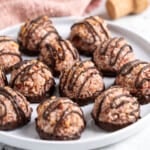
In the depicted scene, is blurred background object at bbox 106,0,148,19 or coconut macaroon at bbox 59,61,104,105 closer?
coconut macaroon at bbox 59,61,104,105

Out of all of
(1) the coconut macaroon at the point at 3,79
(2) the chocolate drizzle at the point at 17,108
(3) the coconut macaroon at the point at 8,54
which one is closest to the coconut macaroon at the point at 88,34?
(3) the coconut macaroon at the point at 8,54

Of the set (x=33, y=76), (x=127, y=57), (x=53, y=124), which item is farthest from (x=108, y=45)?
(x=53, y=124)

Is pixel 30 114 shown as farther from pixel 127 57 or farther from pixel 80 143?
pixel 127 57

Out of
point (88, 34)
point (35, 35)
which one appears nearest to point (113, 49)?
point (88, 34)

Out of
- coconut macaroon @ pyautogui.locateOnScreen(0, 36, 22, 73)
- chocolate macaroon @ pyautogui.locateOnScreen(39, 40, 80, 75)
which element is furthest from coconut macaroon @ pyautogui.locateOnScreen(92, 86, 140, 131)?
coconut macaroon @ pyautogui.locateOnScreen(0, 36, 22, 73)

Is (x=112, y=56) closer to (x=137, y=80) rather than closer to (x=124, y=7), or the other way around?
(x=137, y=80)

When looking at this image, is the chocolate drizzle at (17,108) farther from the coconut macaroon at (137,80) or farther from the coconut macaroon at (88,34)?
the coconut macaroon at (88,34)

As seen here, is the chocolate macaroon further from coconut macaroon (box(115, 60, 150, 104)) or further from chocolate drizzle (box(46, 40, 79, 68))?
coconut macaroon (box(115, 60, 150, 104))
